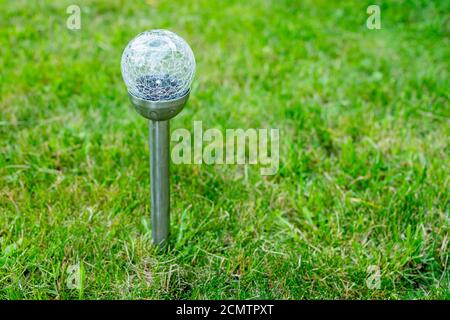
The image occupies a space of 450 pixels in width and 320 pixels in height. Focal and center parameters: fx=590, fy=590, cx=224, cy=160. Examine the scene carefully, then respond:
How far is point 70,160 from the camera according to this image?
279cm

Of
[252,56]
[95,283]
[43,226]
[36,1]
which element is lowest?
[95,283]

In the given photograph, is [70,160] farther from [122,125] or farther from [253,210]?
[253,210]

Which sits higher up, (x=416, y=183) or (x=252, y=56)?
(x=252, y=56)

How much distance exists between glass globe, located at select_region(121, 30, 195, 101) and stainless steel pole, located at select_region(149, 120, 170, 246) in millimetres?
126

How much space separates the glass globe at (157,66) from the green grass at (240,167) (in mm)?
682

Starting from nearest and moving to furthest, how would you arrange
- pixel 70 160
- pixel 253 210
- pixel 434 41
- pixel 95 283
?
pixel 95 283 → pixel 253 210 → pixel 70 160 → pixel 434 41

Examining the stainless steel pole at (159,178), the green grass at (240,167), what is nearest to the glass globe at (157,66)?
the stainless steel pole at (159,178)

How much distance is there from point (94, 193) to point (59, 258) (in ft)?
1.33

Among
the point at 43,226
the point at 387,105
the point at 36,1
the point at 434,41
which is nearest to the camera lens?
the point at 43,226

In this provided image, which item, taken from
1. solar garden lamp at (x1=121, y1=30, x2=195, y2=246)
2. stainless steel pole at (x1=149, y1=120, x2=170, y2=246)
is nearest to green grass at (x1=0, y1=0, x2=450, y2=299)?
stainless steel pole at (x1=149, y1=120, x2=170, y2=246)

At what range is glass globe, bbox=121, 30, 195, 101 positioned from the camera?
1878mm

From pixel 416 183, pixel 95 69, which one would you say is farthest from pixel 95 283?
pixel 95 69

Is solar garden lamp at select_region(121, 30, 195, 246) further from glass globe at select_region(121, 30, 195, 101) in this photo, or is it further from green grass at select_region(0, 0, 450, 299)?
green grass at select_region(0, 0, 450, 299)

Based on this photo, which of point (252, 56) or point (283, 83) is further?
point (252, 56)
